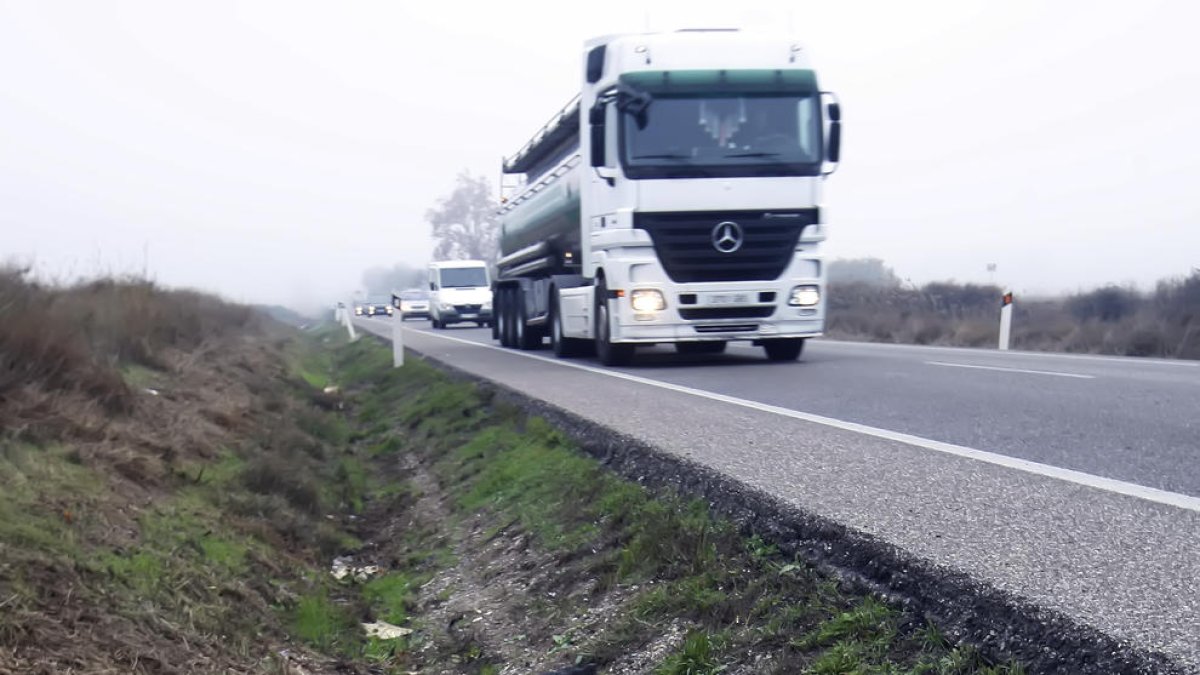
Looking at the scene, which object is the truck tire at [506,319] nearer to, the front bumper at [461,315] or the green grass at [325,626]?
the green grass at [325,626]

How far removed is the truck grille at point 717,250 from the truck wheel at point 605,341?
1129mm

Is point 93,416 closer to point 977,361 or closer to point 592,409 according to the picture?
point 592,409

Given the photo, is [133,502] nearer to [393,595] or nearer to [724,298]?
[393,595]

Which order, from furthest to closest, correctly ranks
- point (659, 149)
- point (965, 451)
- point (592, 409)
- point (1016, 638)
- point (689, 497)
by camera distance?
point (659, 149), point (592, 409), point (965, 451), point (689, 497), point (1016, 638)

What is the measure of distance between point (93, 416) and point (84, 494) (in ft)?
7.38

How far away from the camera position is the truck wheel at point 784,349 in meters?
15.2

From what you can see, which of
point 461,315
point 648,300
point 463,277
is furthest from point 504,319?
point 463,277

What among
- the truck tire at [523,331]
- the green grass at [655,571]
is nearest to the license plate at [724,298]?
the green grass at [655,571]

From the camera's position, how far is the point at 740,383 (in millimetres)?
11727

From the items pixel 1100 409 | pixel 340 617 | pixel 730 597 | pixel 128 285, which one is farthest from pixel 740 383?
pixel 128 285

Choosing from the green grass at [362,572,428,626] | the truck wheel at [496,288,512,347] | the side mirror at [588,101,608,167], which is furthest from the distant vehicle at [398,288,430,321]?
the green grass at [362,572,428,626]

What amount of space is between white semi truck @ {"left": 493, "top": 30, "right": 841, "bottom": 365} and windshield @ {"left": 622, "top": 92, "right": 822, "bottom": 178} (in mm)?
12

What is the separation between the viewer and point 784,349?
50.1 feet

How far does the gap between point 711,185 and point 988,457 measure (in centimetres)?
757
